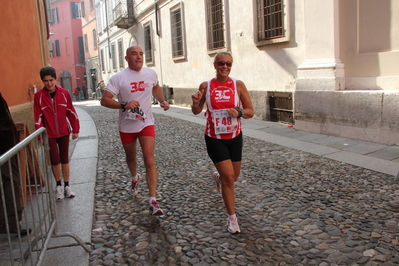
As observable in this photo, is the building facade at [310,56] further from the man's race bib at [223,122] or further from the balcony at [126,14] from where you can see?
the balcony at [126,14]

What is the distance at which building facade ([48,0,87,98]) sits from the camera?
43.3 metres

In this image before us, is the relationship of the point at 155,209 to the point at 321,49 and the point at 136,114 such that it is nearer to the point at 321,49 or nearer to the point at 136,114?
the point at 136,114

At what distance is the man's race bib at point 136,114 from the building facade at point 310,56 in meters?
4.51

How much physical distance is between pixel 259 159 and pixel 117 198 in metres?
2.54

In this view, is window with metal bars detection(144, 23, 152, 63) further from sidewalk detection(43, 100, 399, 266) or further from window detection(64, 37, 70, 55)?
window detection(64, 37, 70, 55)

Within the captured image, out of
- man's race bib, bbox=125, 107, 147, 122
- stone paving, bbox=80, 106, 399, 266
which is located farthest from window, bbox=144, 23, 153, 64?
man's race bib, bbox=125, 107, 147, 122

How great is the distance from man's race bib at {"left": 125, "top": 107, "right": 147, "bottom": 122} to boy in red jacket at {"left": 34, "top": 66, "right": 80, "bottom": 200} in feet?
2.70

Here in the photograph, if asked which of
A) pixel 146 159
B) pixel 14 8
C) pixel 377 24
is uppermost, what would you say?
pixel 14 8

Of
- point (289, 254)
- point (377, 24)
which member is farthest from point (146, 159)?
point (377, 24)

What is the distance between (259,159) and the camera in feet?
19.8

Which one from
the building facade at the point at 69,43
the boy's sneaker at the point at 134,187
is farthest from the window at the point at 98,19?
the boy's sneaker at the point at 134,187

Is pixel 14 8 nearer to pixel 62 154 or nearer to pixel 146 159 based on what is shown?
pixel 62 154

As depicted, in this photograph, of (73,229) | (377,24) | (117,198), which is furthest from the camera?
(377,24)

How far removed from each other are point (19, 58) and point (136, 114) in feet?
14.2
